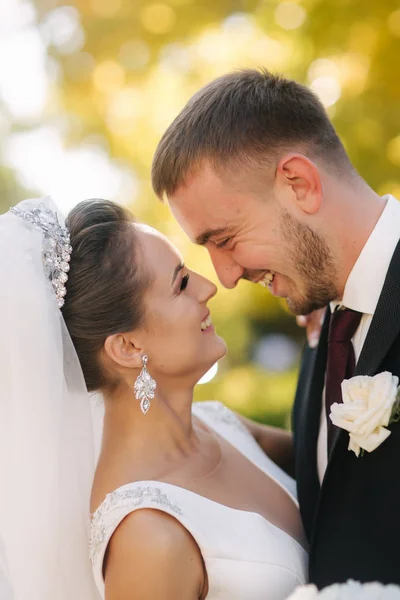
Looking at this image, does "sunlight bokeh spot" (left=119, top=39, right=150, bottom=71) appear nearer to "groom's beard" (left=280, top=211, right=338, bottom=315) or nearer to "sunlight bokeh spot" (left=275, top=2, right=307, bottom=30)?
"sunlight bokeh spot" (left=275, top=2, right=307, bottom=30)

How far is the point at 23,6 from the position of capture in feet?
16.9

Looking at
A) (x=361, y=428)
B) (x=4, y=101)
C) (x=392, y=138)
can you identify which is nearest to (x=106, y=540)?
(x=361, y=428)

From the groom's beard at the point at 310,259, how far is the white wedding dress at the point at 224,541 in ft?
3.04

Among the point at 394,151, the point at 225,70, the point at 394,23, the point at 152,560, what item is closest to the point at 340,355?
the point at 152,560

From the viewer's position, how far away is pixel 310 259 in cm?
293

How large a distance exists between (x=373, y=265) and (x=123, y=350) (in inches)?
40.2

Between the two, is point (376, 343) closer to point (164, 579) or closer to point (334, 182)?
point (334, 182)

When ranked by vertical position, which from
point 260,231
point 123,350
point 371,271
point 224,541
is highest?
point 260,231

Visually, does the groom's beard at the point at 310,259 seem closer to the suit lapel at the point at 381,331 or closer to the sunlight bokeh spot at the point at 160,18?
the suit lapel at the point at 381,331

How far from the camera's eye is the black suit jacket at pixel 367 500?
236cm

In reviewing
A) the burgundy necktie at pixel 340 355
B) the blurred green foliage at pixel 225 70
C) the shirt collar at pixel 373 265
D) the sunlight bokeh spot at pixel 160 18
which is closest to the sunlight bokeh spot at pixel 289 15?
the blurred green foliage at pixel 225 70

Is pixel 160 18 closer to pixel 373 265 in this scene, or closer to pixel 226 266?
pixel 226 266

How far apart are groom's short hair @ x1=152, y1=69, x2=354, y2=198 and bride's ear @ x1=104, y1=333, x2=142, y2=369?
685 mm

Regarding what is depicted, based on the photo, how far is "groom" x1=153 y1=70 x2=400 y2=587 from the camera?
283 cm
